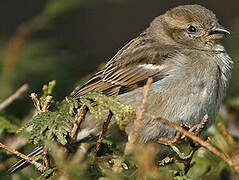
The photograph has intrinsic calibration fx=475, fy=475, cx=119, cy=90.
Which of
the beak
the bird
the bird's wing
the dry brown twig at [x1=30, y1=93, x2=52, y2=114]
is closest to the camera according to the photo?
the dry brown twig at [x1=30, y1=93, x2=52, y2=114]

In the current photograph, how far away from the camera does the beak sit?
3338mm

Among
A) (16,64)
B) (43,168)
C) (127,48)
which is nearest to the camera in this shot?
(43,168)

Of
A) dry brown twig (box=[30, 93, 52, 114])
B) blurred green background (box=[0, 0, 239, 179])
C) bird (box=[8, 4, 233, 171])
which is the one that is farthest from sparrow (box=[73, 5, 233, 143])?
dry brown twig (box=[30, 93, 52, 114])

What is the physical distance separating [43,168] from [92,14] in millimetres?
5247

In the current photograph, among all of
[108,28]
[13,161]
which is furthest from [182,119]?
[108,28]

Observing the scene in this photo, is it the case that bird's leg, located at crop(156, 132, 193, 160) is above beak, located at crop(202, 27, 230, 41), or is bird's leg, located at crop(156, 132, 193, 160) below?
above

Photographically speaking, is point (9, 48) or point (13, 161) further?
point (9, 48)

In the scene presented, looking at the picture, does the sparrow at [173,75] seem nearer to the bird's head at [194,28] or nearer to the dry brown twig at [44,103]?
the bird's head at [194,28]

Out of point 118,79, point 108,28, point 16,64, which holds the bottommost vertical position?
point 108,28

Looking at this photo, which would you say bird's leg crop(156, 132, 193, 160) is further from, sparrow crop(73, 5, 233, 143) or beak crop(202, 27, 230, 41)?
beak crop(202, 27, 230, 41)

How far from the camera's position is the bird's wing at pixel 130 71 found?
306 cm

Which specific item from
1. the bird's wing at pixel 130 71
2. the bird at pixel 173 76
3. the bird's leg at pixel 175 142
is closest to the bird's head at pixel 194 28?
the bird at pixel 173 76

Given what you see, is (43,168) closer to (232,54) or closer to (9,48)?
(9,48)

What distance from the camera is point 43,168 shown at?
1.90 metres
